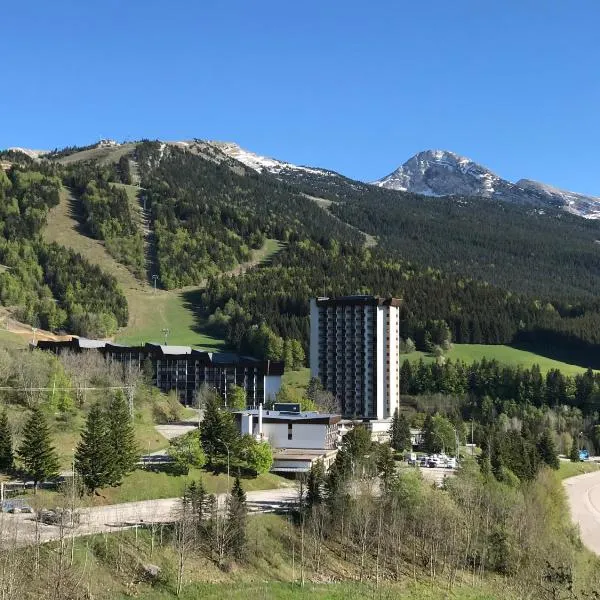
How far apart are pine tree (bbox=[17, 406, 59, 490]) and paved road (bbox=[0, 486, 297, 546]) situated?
4220 millimetres

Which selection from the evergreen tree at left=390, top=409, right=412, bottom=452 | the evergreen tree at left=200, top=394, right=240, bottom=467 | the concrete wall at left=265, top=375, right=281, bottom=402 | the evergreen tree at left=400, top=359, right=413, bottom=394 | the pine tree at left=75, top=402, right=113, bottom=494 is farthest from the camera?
Answer: the evergreen tree at left=400, top=359, right=413, bottom=394

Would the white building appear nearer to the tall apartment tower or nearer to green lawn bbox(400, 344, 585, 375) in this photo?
the tall apartment tower

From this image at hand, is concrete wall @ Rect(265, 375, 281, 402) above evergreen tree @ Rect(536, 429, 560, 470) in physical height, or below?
above

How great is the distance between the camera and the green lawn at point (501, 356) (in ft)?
583

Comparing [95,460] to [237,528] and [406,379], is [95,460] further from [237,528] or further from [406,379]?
[406,379]

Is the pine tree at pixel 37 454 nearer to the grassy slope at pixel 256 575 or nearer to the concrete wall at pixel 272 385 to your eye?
the grassy slope at pixel 256 575

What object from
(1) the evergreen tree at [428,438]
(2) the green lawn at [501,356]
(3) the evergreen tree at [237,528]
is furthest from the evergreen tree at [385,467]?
(2) the green lawn at [501,356]

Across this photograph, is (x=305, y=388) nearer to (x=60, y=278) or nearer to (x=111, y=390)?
(x=111, y=390)

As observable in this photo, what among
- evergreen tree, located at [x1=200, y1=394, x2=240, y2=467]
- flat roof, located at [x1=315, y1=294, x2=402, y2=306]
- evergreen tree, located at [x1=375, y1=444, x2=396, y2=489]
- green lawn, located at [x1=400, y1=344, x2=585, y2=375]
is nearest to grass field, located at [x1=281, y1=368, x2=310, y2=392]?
flat roof, located at [x1=315, y1=294, x2=402, y2=306]

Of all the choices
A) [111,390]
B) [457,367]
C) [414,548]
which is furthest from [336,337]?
[414,548]

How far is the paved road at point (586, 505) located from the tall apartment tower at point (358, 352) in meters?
39.4

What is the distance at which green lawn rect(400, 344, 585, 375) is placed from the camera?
7001 inches

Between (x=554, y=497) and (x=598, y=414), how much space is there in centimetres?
6950

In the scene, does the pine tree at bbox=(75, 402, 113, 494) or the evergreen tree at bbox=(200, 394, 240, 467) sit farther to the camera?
the evergreen tree at bbox=(200, 394, 240, 467)
